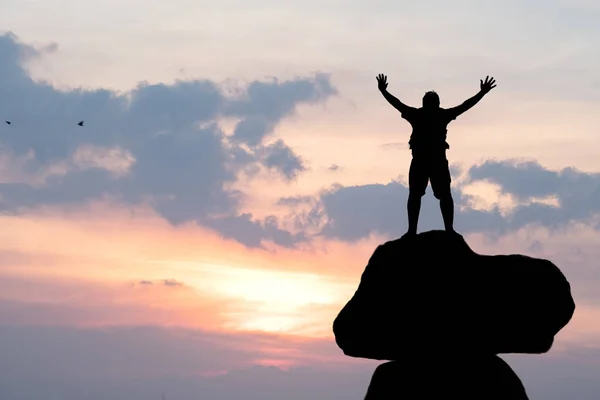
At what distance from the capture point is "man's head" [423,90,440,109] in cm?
2659

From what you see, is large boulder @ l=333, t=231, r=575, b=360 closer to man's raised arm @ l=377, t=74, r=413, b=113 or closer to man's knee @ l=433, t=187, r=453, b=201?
man's knee @ l=433, t=187, r=453, b=201

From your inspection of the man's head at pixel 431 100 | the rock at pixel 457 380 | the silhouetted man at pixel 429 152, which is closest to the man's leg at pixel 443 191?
the silhouetted man at pixel 429 152

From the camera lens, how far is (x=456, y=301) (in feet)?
84.8

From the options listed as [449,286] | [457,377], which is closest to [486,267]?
[449,286]

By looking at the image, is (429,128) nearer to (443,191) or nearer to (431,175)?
(431,175)

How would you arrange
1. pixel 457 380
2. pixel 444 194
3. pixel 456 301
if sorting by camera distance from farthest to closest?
pixel 444 194 < pixel 457 380 < pixel 456 301

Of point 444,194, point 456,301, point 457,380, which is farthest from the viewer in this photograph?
point 444,194

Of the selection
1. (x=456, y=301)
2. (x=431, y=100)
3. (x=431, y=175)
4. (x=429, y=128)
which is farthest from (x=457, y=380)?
(x=431, y=100)

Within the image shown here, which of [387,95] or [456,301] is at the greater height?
[387,95]

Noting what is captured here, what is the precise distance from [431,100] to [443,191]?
2.30m

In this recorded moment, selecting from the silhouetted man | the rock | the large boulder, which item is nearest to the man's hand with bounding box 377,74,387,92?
the silhouetted man

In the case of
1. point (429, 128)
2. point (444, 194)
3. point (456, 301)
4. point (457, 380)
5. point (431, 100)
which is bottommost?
point (457, 380)

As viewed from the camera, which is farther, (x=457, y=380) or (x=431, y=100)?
(x=431, y=100)

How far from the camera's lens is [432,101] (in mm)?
26609
